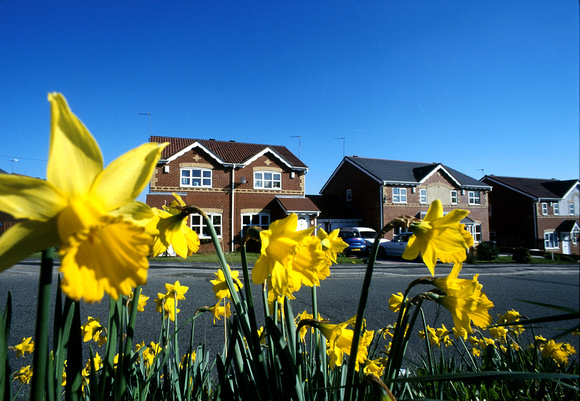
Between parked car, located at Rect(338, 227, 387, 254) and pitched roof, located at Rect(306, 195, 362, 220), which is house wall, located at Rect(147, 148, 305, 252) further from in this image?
parked car, located at Rect(338, 227, 387, 254)

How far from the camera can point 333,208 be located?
26281 mm

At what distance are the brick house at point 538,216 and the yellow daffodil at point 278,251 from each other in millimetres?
32884

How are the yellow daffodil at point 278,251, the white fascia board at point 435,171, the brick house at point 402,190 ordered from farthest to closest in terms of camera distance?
the white fascia board at point 435,171
the brick house at point 402,190
the yellow daffodil at point 278,251

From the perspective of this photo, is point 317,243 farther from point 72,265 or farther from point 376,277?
point 376,277

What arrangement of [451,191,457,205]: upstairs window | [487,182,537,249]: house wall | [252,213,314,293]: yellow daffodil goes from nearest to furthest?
[252,213,314,293]: yellow daffodil, [451,191,457,205]: upstairs window, [487,182,537,249]: house wall

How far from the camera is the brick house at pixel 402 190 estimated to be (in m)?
24.9

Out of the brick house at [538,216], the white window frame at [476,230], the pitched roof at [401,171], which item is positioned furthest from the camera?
the brick house at [538,216]

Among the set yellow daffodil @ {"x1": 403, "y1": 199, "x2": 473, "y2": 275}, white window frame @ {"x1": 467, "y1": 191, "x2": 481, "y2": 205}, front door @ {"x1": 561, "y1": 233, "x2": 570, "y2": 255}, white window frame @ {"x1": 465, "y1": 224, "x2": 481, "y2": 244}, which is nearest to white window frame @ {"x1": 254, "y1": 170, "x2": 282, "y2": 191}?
white window frame @ {"x1": 465, "y1": 224, "x2": 481, "y2": 244}

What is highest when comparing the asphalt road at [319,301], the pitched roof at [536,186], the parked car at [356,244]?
the pitched roof at [536,186]

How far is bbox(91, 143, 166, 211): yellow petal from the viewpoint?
59 cm

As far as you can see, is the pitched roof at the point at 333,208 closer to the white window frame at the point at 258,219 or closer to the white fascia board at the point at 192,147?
the white window frame at the point at 258,219

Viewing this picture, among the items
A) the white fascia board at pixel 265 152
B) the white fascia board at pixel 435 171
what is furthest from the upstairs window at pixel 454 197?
the white fascia board at pixel 265 152

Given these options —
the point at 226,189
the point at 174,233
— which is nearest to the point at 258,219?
the point at 226,189

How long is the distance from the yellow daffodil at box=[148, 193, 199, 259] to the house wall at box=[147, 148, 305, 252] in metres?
18.0
